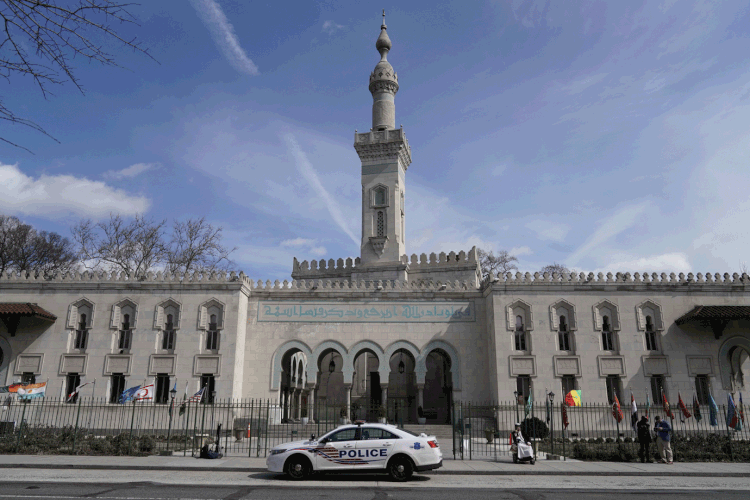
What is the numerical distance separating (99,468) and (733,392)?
2644cm

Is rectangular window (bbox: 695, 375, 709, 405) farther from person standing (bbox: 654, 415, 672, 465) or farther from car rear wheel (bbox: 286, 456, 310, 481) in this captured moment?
car rear wheel (bbox: 286, 456, 310, 481)

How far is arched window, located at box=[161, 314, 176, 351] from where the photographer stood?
85.8ft

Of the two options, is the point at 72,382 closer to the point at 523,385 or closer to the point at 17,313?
the point at 17,313

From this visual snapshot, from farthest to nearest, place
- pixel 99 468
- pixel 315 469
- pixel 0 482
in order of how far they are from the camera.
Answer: pixel 99 468 < pixel 315 469 < pixel 0 482

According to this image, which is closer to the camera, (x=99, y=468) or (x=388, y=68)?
(x=99, y=468)

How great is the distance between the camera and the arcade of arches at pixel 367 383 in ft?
86.9

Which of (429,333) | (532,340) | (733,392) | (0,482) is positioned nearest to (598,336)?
(532,340)

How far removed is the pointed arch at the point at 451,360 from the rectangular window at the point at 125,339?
47.2 ft

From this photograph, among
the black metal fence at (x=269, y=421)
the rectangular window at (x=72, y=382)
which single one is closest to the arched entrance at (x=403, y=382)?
the black metal fence at (x=269, y=421)

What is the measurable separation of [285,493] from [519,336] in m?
17.3

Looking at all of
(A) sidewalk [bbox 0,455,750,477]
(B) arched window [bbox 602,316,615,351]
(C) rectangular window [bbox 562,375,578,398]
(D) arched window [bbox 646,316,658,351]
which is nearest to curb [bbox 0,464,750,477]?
(A) sidewalk [bbox 0,455,750,477]

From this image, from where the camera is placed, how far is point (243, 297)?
26.8m

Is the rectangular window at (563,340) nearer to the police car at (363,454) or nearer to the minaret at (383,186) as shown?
the minaret at (383,186)

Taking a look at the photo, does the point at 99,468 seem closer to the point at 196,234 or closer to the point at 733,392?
the point at 733,392
